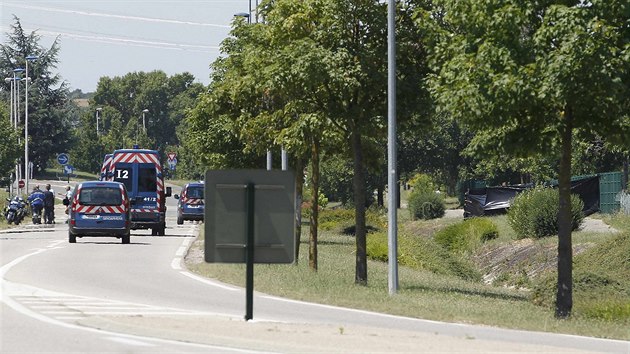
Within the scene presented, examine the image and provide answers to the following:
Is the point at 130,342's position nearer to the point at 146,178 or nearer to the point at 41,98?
the point at 146,178

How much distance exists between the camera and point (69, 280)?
23219 mm

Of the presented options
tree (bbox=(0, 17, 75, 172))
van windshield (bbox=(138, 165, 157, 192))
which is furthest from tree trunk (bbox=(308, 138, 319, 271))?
tree (bbox=(0, 17, 75, 172))

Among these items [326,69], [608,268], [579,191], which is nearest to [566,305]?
[326,69]

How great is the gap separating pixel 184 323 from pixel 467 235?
35.8 m

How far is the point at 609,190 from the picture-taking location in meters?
55.6

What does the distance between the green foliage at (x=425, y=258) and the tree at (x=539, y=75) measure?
55.3 ft

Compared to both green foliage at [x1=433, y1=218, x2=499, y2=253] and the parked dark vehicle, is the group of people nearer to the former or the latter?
the parked dark vehicle

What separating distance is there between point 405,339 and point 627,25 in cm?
853

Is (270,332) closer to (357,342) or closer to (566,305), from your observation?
(357,342)

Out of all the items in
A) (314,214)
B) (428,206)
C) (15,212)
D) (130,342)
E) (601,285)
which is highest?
(314,214)

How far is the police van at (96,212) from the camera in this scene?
37.4 meters

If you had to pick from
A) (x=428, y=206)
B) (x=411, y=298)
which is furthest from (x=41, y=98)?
(x=411, y=298)

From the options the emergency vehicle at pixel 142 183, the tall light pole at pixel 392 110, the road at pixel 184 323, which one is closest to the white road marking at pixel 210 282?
the road at pixel 184 323

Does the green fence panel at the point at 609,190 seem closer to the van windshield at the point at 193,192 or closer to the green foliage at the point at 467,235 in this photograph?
the green foliage at the point at 467,235
